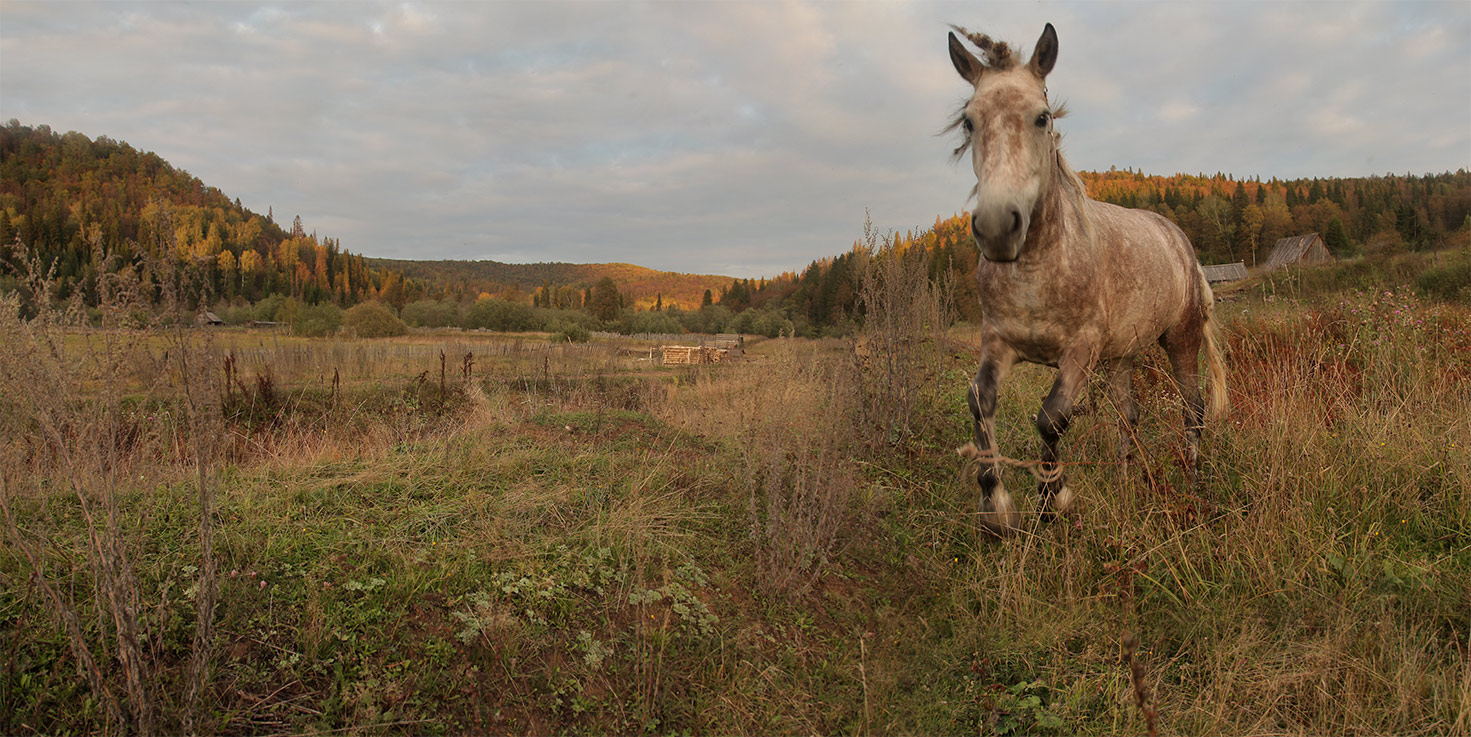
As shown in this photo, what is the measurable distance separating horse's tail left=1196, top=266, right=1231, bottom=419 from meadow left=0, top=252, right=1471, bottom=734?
0.20 m

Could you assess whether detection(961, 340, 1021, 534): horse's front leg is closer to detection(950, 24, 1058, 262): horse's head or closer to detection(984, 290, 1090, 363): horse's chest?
detection(984, 290, 1090, 363): horse's chest

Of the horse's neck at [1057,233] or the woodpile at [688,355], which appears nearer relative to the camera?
the horse's neck at [1057,233]

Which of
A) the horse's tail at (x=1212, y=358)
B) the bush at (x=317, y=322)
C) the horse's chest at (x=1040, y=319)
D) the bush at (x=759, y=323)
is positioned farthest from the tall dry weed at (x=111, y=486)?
the bush at (x=759, y=323)

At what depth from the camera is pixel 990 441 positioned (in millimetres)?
3492

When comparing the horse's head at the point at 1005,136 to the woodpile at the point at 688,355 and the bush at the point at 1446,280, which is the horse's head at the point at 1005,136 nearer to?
the bush at the point at 1446,280

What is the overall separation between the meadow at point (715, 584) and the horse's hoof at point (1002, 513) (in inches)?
5.3

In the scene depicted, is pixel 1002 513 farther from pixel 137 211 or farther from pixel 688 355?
pixel 137 211

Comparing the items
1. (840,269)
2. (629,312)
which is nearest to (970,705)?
(840,269)

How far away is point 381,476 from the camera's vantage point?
13.2 ft

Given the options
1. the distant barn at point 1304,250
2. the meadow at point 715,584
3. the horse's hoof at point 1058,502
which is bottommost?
the meadow at point 715,584

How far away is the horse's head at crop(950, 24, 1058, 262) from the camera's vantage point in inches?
110

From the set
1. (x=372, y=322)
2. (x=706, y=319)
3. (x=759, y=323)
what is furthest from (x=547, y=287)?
(x=372, y=322)

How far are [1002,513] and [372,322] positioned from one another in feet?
143

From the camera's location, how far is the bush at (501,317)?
54656 mm
